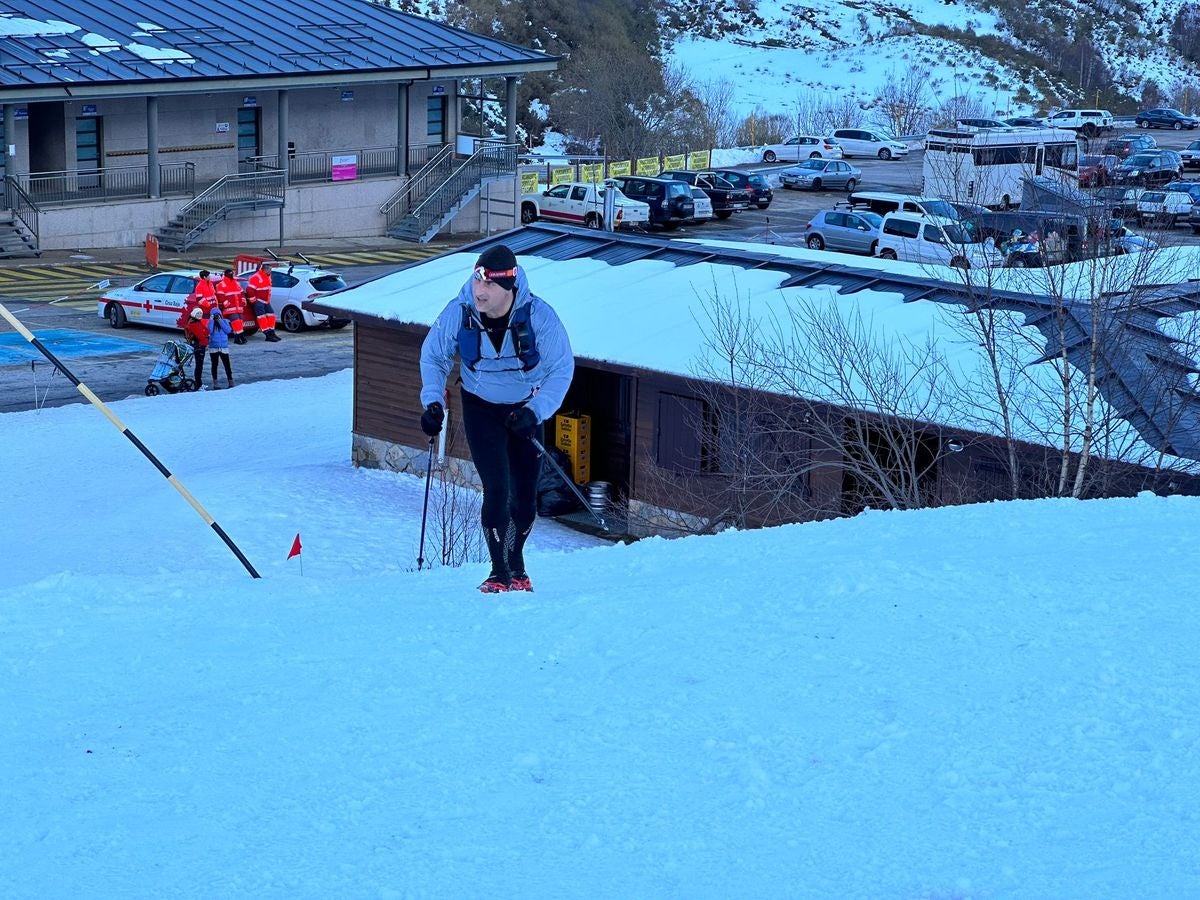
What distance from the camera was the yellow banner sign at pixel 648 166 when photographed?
57531mm

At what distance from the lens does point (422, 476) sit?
71.5 feet

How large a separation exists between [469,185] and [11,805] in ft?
142

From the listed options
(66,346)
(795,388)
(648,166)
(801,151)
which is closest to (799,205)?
(648,166)

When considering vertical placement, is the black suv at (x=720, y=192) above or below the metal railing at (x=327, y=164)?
below

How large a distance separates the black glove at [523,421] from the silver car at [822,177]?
5333 centimetres

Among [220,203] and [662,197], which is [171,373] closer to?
[220,203]

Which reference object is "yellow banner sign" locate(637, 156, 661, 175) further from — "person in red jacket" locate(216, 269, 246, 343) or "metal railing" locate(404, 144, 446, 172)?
"person in red jacket" locate(216, 269, 246, 343)

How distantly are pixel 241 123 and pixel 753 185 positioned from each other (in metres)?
16.9

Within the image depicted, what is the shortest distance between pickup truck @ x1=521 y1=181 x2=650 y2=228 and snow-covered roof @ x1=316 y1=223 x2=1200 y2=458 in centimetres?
2194

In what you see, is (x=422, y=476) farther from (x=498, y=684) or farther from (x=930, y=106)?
(x=930, y=106)

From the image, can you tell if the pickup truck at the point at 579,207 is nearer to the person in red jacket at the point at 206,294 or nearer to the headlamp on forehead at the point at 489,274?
the person in red jacket at the point at 206,294

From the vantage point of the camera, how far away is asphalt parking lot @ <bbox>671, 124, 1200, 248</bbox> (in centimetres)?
4700

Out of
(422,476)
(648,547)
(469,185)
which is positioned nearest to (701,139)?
(469,185)

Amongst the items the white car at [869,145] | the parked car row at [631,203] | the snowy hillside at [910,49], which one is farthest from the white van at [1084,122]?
the parked car row at [631,203]
